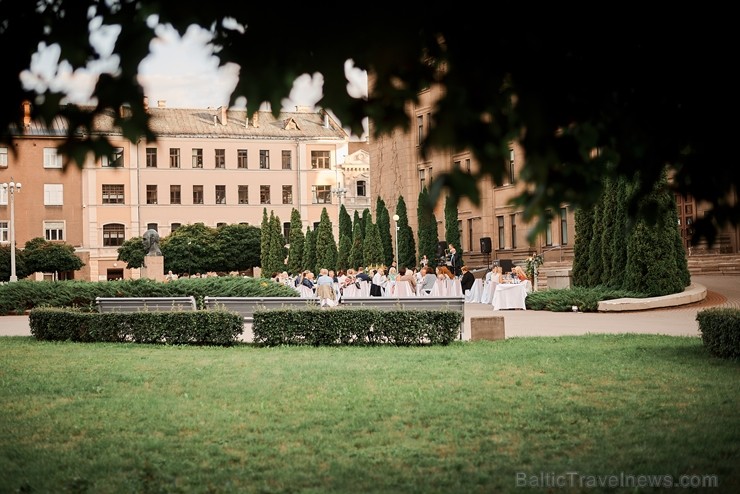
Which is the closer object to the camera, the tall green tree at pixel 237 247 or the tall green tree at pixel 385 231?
the tall green tree at pixel 385 231

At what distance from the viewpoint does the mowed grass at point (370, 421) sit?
732cm

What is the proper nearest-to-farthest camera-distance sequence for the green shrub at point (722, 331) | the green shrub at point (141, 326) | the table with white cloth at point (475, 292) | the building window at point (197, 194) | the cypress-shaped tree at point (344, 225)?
the green shrub at point (722, 331)
the green shrub at point (141, 326)
the table with white cloth at point (475, 292)
the cypress-shaped tree at point (344, 225)
the building window at point (197, 194)

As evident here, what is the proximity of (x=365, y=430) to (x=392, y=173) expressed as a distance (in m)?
59.9

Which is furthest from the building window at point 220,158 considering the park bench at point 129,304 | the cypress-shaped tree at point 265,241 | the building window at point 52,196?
the park bench at point 129,304

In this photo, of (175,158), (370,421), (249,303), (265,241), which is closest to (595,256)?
(249,303)

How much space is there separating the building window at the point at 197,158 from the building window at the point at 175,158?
1587mm

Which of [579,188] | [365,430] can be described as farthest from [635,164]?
[365,430]

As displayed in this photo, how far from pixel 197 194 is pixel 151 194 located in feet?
14.7

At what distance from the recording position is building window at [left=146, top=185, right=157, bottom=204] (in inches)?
3438

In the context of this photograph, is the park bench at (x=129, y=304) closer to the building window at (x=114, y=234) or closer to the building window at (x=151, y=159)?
the building window at (x=114, y=234)

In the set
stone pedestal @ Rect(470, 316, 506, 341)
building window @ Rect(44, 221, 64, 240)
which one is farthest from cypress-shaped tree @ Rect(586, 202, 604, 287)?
building window @ Rect(44, 221, 64, 240)

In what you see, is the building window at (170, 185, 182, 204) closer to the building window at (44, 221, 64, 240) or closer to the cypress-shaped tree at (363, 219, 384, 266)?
the building window at (44, 221, 64, 240)

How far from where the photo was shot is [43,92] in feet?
15.1

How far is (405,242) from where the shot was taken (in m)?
62.2
